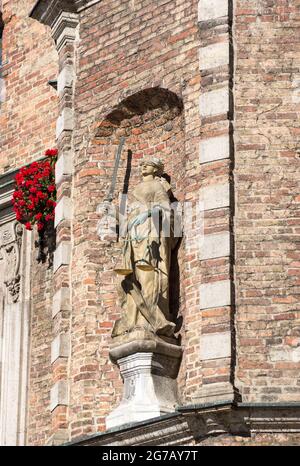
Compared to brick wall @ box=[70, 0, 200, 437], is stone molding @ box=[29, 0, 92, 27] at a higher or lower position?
higher

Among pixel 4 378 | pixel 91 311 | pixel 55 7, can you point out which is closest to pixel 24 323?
pixel 4 378

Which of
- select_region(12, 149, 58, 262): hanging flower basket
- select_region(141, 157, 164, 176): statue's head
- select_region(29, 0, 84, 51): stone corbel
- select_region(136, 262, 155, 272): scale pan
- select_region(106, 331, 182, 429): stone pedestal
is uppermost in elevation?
select_region(29, 0, 84, 51): stone corbel

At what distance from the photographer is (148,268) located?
1563 centimetres

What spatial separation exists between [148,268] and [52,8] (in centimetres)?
353

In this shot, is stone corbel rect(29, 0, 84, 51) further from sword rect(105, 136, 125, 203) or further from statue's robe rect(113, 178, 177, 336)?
statue's robe rect(113, 178, 177, 336)

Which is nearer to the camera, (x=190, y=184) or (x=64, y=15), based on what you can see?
(x=190, y=184)

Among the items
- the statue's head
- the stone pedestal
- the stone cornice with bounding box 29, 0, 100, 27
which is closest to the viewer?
the stone pedestal

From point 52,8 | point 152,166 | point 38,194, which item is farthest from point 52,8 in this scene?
point 152,166

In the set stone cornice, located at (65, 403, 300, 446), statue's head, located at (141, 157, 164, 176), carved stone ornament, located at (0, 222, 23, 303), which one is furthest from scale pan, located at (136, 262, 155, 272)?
carved stone ornament, located at (0, 222, 23, 303)

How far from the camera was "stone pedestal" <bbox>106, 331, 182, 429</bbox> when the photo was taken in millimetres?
15312

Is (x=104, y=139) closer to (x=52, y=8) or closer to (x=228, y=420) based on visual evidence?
(x=52, y=8)

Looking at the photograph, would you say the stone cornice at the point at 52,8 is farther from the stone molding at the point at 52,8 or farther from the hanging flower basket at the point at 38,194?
the hanging flower basket at the point at 38,194

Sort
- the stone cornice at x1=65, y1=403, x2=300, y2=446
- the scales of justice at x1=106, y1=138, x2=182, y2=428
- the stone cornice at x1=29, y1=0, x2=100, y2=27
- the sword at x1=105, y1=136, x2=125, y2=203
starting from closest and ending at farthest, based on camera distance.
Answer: the stone cornice at x1=65, y1=403, x2=300, y2=446, the scales of justice at x1=106, y1=138, x2=182, y2=428, the sword at x1=105, y1=136, x2=125, y2=203, the stone cornice at x1=29, y1=0, x2=100, y2=27

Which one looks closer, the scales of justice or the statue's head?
the scales of justice
